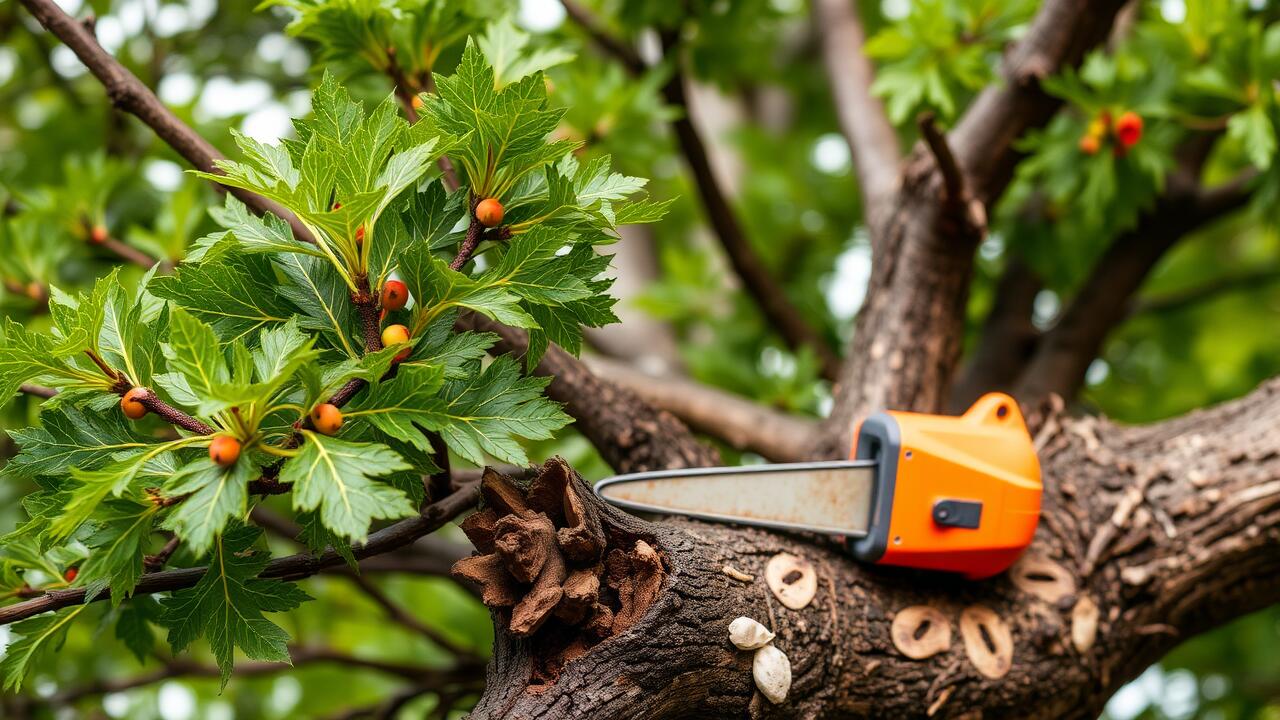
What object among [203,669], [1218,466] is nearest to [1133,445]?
[1218,466]

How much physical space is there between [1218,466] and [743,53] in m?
1.45

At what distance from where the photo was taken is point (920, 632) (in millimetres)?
1453

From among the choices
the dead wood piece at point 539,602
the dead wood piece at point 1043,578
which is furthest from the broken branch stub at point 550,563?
the dead wood piece at point 1043,578

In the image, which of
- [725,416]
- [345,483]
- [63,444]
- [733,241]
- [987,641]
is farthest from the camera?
[733,241]

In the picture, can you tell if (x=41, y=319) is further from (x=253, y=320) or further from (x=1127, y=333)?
(x=1127, y=333)

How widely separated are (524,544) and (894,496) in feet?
1.77

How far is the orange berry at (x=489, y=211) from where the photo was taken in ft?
3.54

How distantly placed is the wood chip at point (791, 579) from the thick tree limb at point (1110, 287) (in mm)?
1228

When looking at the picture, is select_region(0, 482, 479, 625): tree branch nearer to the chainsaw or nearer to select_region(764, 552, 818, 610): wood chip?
the chainsaw

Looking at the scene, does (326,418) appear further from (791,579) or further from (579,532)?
(791,579)

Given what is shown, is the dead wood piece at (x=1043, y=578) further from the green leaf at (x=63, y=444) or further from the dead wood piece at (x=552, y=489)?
the green leaf at (x=63, y=444)

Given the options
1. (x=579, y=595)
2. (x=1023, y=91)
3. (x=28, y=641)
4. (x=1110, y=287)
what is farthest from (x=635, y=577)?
(x=1110, y=287)

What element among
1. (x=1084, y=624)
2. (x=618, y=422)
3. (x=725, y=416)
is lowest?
(x=725, y=416)

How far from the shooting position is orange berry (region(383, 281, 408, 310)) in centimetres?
104
